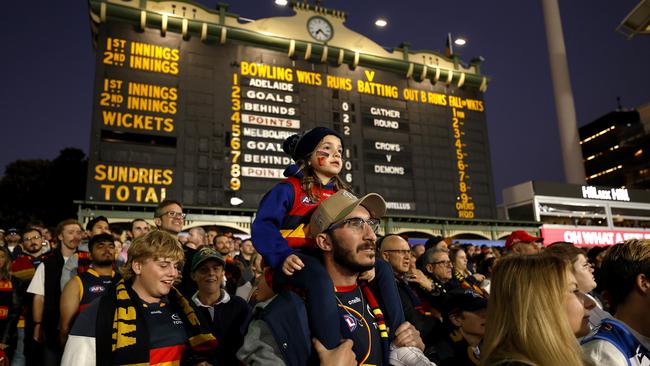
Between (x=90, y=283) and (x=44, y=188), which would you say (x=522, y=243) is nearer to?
(x=90, y=283)

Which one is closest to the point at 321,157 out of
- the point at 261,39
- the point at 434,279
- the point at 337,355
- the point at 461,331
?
the point at 337,355

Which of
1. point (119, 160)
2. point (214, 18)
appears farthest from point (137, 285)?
point (214, 18)

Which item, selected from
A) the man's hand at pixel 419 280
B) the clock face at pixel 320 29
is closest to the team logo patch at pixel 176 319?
the man's hand at pixel 419 280

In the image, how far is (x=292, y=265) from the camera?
2.33 m

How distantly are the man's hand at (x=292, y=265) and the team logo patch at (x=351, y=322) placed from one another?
0.34 m

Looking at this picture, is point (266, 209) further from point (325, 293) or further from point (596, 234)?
point (596, 234)

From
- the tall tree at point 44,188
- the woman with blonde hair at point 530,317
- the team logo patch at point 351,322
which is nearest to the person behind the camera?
the woman with blonde hair at point 530,317

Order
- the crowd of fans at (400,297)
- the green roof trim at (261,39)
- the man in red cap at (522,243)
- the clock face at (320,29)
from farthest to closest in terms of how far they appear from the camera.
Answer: the clock face at (320,29)
the green roof trim at (261,39)
the man in red cap at (522,243)
the crowd of fans at (400,297)

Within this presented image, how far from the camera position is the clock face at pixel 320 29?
59.0 feet

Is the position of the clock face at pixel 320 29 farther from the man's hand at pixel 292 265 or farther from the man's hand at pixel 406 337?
the man's hand at pixel 406 337

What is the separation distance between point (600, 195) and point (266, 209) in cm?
3135

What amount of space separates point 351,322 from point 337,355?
0.80ft

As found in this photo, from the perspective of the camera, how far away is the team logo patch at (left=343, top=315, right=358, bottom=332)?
7.41 ft

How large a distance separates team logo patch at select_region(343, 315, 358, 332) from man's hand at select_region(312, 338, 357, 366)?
15 cm
